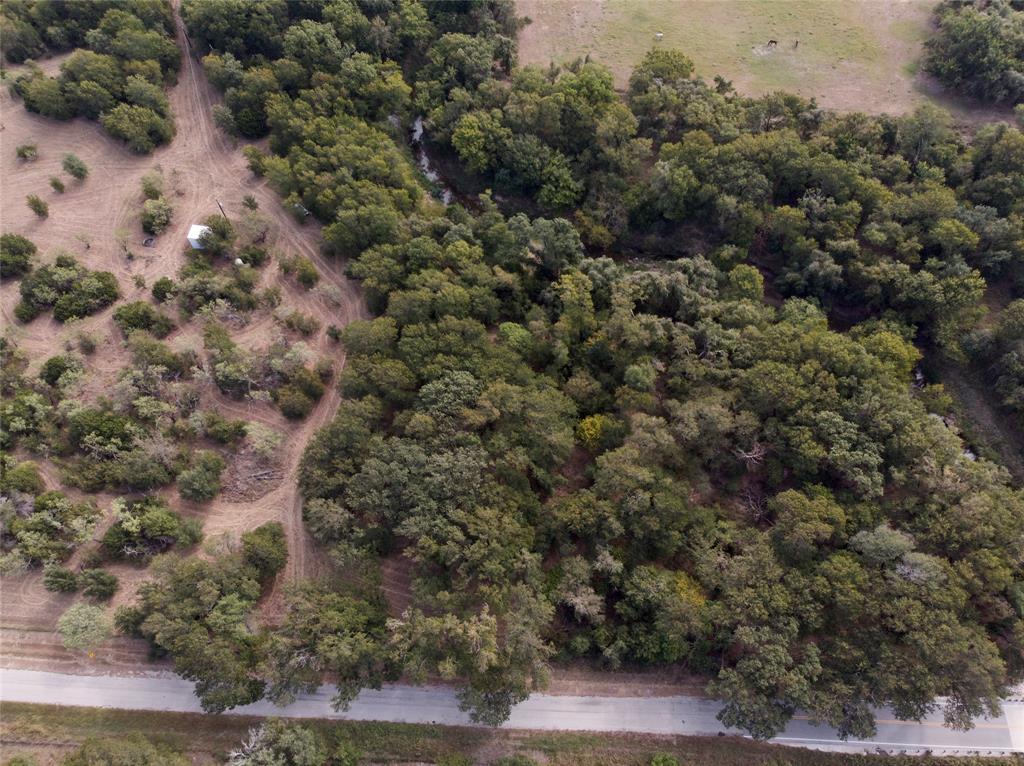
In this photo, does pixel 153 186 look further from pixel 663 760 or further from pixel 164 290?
pixel 663 760

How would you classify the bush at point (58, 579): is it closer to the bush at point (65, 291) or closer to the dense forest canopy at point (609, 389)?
the dense forest canopy at point (609, 389)

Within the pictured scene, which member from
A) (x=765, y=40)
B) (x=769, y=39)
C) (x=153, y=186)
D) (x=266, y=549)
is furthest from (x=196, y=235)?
(x=769, y=39)

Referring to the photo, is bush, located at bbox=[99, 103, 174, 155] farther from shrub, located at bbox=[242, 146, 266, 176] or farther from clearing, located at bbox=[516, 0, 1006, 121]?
clearing, located at bbox=[516, 0, 1006, 121]

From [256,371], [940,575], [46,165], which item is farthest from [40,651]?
[940,575]

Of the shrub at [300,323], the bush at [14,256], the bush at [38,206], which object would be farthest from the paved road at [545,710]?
the bush at [38,206]

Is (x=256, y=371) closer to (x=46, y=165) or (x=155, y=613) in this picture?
(x=155, y=613)

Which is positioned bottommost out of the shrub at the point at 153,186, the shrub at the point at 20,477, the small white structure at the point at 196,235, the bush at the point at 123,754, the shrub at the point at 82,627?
the bush at the point at 123,754

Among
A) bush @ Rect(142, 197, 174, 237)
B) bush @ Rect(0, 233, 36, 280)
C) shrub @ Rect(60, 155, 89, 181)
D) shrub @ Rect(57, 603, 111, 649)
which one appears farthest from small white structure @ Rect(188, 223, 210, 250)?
shrub @ Rect(57, 603, 111, 649)
